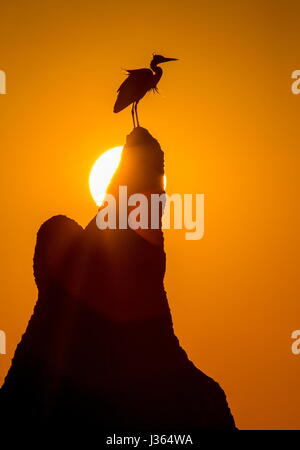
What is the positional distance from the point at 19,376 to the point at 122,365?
1.90m

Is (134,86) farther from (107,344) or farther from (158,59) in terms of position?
(107,344)

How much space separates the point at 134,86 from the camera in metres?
12.9

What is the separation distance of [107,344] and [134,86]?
17.5 ft

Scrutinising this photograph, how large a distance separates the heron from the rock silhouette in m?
1.43

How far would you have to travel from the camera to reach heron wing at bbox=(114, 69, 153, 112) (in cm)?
1286

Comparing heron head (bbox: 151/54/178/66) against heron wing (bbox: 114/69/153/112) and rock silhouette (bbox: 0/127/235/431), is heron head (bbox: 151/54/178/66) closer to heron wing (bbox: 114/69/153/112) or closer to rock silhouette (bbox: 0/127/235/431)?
heron wing (bbox: 114/69/153/112)

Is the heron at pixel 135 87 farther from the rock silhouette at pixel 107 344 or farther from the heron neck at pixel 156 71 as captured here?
the rock silhouette at pixel 107 344

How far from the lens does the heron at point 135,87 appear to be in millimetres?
12867

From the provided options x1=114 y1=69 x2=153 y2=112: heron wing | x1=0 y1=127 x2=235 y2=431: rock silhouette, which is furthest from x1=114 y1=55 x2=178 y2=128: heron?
x1=0 y1=127 x2=235 y2=431: rock silhouette

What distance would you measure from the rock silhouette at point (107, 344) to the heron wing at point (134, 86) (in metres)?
1.45

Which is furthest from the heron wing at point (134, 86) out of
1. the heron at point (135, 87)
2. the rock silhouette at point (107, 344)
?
the rock silhouette at point (107, 344)

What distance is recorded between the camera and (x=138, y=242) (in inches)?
462
